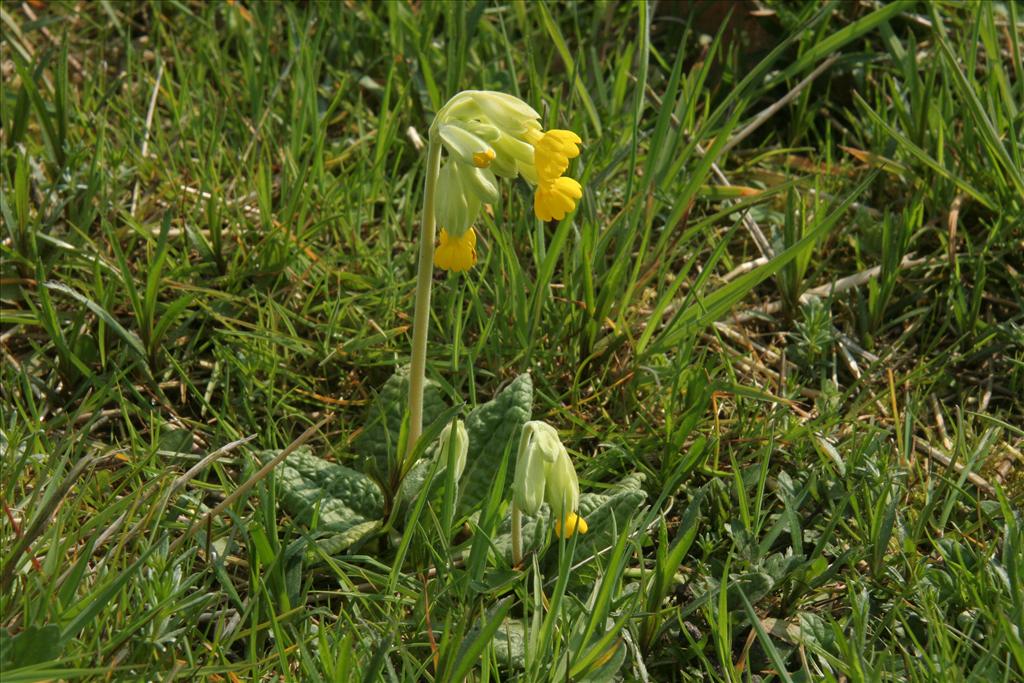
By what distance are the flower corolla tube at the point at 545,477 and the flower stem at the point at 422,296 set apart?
304 mm

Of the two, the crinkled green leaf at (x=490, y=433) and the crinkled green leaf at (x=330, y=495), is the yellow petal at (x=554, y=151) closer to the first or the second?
the crinkled green leaf at (x=490, y=433)

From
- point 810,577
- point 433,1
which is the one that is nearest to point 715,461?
point 810,577

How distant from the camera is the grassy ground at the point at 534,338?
2.19 metres

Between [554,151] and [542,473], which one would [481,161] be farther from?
[542,473]

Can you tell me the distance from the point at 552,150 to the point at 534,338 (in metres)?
0.76

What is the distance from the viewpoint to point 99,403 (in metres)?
2.69

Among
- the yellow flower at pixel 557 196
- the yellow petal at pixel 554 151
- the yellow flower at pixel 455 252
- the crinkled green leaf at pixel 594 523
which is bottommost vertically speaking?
the crinkled green leaf at pixel 594 523

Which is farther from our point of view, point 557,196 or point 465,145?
point 557,196

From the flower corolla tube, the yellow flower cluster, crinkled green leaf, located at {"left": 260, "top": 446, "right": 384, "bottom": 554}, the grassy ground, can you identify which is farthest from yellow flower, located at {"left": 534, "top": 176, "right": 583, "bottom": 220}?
crinkled green leaf, located at {"left": 260, "top": 446, "right": 384, "bottom": 554}

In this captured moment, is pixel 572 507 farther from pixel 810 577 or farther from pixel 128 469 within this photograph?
pixel 128 469

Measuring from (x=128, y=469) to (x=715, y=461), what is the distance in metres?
1.30

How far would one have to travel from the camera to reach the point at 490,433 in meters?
2.60

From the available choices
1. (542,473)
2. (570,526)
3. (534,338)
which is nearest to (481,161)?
(542,473)

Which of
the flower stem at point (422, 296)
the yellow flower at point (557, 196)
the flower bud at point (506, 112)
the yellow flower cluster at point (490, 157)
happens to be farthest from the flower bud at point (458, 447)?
the flower bud at point (506, 112)
